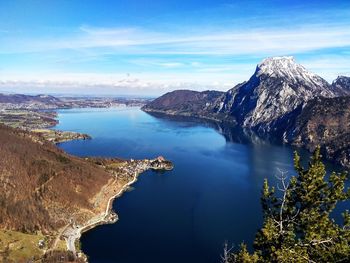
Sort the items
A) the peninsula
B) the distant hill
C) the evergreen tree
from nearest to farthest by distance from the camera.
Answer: the evergreen tree < the peninsula < the distant hill

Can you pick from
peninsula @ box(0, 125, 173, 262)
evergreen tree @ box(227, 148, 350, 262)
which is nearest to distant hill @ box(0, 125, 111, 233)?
peninsula @ box(0, 125, 173, 262)

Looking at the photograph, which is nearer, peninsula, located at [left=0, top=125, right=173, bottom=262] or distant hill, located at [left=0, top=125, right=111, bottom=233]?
peninsula, located at [left=0, top=125, right=173, bottom=262]

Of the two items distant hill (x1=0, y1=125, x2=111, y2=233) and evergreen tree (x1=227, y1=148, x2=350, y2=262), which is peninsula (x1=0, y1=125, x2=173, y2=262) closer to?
distant hill (x1=0, y1=125, x2=111, y2=233)

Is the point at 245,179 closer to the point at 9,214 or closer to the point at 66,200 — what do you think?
the point at 66,200

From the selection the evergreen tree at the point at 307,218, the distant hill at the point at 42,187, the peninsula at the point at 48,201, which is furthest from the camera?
the distant hill at the point at 42,187

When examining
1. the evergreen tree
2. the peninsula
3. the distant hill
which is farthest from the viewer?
the distant hill

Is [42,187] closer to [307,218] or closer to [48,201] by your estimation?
[48,201]

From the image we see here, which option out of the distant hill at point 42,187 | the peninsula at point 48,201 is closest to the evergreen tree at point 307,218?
the peninsula at point 48,201

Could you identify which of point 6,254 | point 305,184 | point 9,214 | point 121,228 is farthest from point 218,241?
point 305,184

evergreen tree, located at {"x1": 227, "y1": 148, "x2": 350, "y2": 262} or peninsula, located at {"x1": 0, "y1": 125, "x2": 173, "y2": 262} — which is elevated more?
evergreen tree, located at {"x1": 227, "y1": 148, "x2": 350, "y2": 262}

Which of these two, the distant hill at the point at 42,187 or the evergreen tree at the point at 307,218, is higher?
the evergreen tree at the point at 307,218

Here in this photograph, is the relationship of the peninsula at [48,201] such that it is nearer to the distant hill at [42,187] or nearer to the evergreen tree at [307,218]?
the distant hill at [42,187]
